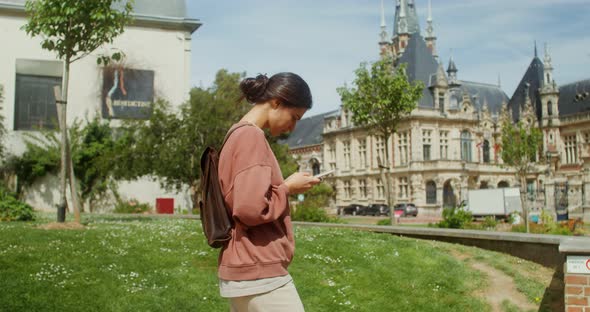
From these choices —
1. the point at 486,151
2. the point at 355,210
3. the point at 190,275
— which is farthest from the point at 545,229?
the point at 486,151

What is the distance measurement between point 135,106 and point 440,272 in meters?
34.0

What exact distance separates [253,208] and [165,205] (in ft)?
124

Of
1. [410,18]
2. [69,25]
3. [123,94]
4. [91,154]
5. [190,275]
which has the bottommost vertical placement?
[190,275]

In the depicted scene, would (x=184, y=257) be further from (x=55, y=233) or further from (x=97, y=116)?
(x=97, y=116)

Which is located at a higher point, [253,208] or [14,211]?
[253,208]

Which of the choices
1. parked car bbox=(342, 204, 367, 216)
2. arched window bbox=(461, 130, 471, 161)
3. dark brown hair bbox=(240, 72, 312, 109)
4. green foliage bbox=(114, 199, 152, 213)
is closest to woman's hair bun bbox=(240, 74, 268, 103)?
dark brown hair bbox=(240, 72, 312, 109)

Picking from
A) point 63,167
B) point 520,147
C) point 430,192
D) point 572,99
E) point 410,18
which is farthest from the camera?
point 410,18

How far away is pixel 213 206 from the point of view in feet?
10.5

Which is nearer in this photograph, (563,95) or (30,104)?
(30,104)

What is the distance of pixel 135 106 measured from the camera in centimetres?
4125

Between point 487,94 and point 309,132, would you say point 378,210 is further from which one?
point 487,94

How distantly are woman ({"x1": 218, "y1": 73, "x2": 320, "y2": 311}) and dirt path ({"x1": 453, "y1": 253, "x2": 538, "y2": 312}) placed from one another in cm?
680

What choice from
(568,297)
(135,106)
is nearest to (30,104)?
(135,106)

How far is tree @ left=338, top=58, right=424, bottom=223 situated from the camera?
1001 inches
